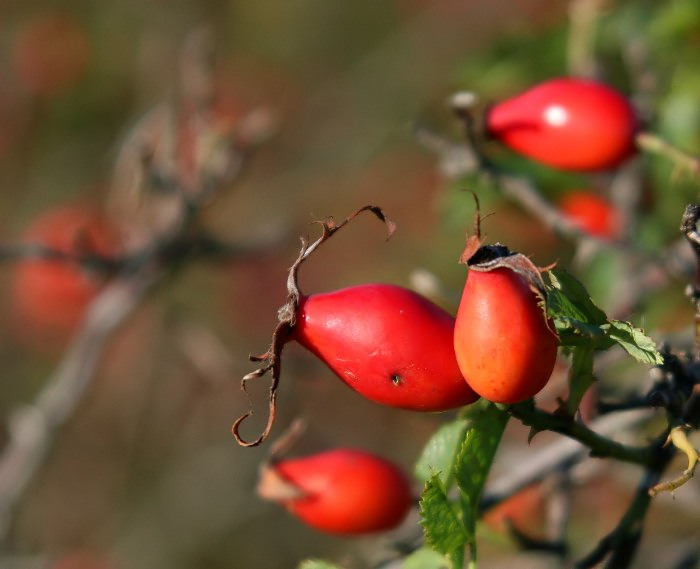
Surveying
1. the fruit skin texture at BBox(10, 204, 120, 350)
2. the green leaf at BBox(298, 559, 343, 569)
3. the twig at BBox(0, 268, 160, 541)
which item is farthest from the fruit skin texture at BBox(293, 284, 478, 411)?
the fruit skin texture at BBox(10, 204, 120, 350)

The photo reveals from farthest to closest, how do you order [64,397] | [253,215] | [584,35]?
1. [253,215]
2. [64,397]
3. [584,35]

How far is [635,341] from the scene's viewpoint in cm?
104

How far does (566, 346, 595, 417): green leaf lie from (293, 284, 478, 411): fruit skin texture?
0.13 metres

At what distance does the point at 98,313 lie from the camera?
2625 millimetres

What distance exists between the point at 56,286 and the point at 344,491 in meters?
2.59

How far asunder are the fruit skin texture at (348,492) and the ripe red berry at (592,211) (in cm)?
108

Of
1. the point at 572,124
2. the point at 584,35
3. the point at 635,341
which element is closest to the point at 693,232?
the point at 635,341

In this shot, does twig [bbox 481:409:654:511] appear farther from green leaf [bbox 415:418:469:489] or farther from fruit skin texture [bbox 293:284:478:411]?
fruit skin texture [bbox 293:284:478:411]

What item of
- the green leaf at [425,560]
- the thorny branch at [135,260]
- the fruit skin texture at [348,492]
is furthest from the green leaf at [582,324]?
the thorny branch at [135,260]

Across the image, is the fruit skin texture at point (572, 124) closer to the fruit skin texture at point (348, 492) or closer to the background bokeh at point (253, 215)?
the fruit skin texture at point (348, 492)

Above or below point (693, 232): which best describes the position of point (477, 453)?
below

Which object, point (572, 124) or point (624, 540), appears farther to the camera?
point (572, 124)

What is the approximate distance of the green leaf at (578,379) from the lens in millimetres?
1126

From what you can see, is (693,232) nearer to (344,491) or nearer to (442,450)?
(442,450)
